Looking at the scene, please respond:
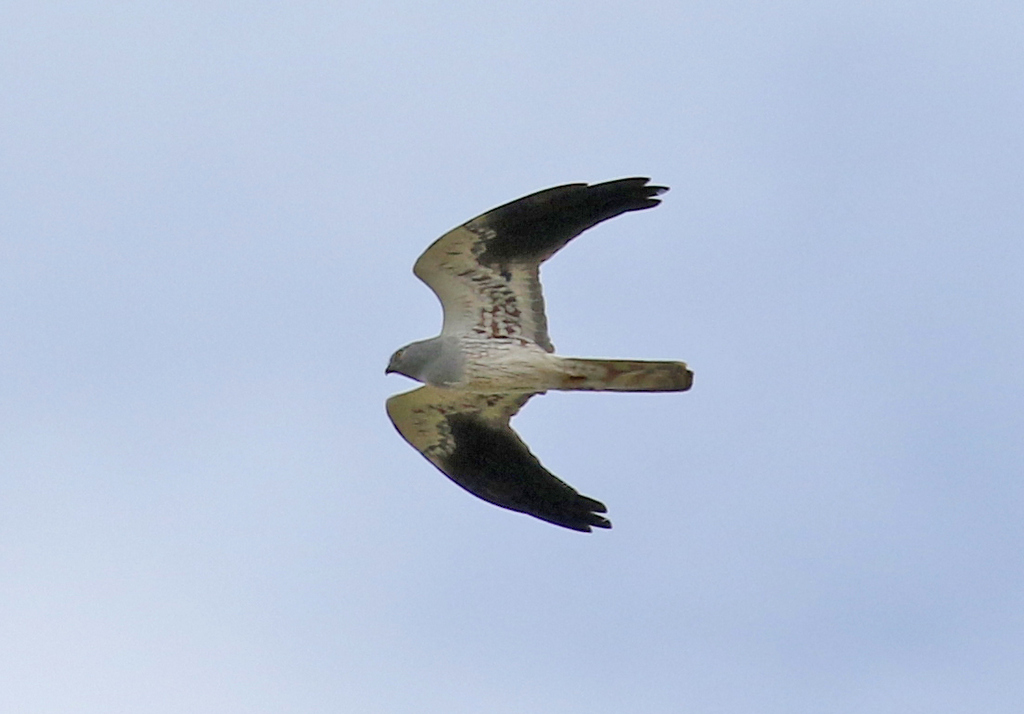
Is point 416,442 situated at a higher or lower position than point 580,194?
lower

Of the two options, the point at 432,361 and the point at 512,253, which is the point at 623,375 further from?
the point at 432,361

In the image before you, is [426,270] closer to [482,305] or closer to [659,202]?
[482,305]

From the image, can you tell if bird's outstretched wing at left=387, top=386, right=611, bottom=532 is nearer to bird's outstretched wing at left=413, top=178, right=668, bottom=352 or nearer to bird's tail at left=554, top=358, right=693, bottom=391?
bird's outstretched wing at left=413, top=178, right=668, bottom=352

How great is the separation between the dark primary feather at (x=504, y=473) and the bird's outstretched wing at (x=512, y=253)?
1.14m

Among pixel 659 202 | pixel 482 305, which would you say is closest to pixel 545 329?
pixel 482 305

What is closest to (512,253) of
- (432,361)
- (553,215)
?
(553,215)

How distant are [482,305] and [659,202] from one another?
A: 179cm

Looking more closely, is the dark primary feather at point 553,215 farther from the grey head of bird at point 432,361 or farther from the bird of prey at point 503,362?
the grey head of bird at point 432,361

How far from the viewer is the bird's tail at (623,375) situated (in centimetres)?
1437

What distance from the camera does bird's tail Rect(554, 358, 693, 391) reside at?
14.4 m

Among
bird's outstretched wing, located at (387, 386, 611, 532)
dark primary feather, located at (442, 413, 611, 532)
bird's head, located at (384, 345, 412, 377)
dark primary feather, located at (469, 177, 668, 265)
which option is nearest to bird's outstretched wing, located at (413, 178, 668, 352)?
dark primary feather, located at (469, 177, 668, 265)

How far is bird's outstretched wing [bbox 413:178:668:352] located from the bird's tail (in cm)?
56

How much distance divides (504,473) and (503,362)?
1422mm

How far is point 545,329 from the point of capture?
15.3 m
